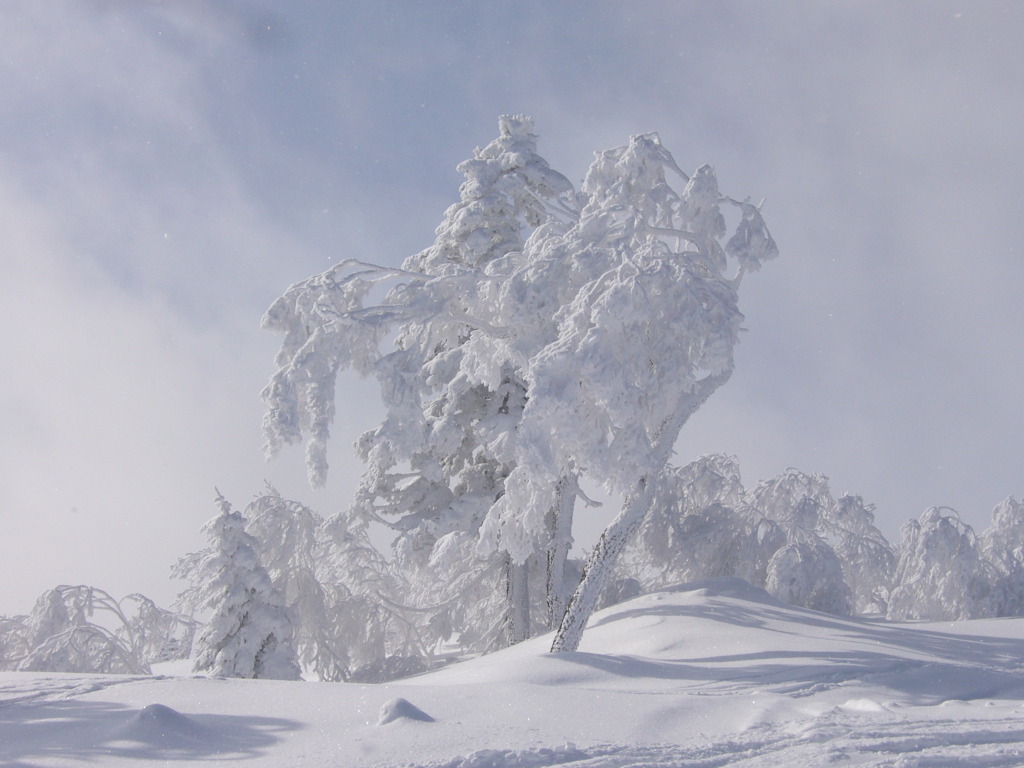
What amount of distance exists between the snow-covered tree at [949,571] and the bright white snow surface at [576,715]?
1142 cm

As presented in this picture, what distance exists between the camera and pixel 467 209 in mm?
17625

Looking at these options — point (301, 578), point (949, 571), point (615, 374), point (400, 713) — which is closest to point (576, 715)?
point (400, 713)

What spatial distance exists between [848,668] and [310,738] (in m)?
6.23

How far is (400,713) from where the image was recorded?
599 cm

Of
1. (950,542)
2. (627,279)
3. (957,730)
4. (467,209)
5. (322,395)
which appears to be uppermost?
(467,209)

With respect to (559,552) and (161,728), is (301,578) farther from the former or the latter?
(161,728)

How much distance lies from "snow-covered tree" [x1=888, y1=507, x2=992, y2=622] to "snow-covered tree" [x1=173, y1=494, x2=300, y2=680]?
54.6 feet

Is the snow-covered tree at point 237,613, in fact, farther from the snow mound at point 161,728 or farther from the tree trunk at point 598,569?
the snow mound at point 161,728

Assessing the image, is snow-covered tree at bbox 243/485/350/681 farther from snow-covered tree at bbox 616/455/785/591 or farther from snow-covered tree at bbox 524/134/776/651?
snow-covered tree at bbox 524/134/776/651

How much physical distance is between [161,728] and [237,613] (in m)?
8.69

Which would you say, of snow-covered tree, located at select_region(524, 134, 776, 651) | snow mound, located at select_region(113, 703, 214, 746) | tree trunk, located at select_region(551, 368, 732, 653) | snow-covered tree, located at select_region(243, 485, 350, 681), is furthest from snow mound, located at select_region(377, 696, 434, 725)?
snow-covered tree, located at select_region(243, 485, 350, 681)

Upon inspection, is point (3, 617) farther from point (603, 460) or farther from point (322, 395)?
point (603, 460)

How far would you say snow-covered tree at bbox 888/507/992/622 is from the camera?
2020 centimetres

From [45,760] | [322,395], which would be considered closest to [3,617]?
[322,395]
